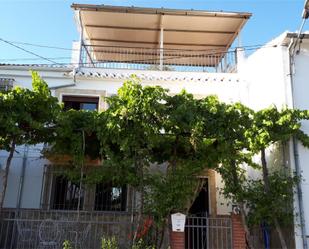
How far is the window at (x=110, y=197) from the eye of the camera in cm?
1318

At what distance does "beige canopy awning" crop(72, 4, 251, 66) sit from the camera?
1449 centimetres

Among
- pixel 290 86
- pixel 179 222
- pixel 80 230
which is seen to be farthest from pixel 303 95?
pixel 80 230

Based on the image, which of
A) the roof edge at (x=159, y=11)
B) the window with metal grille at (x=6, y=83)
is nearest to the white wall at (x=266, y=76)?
the roof edge at (x=159, y=11)

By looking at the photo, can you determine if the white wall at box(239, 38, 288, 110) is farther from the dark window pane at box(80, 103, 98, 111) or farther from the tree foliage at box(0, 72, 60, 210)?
the tree foliage at box(0, 72, 60, 210)

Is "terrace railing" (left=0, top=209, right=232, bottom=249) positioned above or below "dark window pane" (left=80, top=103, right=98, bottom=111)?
below

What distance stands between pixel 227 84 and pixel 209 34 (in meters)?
2.46

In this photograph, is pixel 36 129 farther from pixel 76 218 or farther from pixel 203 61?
pixel 203 61

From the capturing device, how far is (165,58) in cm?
1677

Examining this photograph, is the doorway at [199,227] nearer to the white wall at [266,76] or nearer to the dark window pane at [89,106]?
the white wall at [266,76]

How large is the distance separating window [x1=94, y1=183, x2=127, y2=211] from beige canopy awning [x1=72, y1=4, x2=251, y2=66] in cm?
517

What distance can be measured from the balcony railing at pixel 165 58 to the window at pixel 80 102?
1.84 metres

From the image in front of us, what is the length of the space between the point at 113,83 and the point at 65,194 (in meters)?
4.23

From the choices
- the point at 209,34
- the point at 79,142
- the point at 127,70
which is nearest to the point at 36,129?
the point at 79,142

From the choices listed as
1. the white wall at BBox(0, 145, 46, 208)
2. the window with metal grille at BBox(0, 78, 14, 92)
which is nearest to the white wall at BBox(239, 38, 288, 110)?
the white wall at BBox(0, 145, 46, 208)
